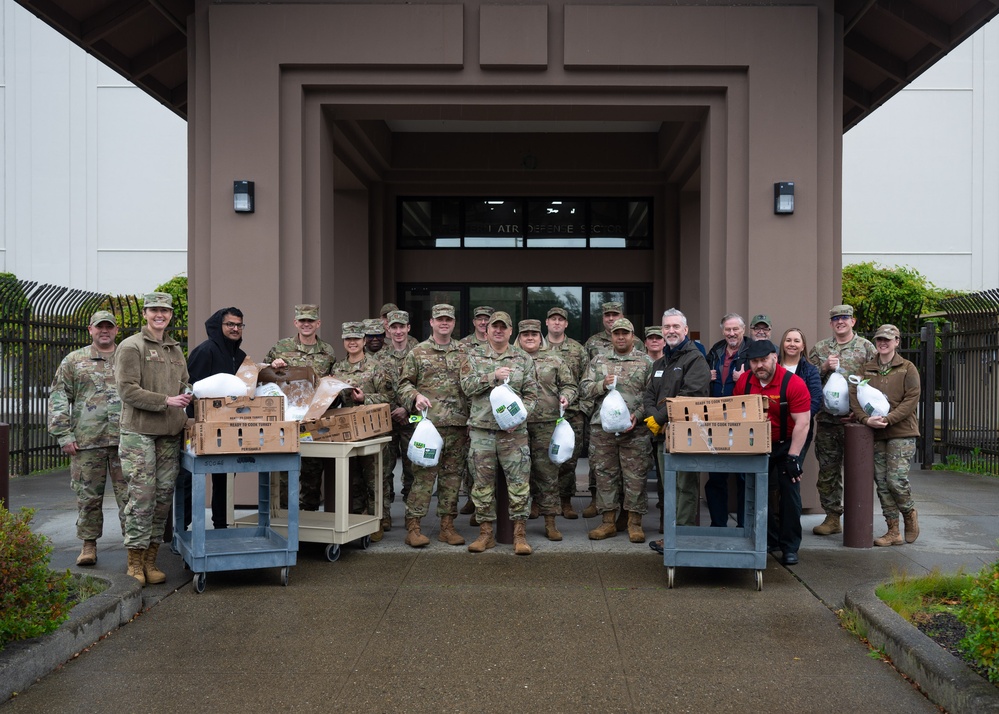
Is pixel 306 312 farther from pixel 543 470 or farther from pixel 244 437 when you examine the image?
pixel 543 470

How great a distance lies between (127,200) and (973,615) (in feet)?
107

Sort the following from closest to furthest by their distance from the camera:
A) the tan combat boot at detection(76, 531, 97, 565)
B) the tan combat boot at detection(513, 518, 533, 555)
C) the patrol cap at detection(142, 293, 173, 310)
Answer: the patrol cap at detection(142, 293, 173, 310) < the tan combat boot at detection(76, 531, 97, 565) < the tan combat boot at detection(513, 518, 533, 555)

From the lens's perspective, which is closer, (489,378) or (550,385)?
(489,378)

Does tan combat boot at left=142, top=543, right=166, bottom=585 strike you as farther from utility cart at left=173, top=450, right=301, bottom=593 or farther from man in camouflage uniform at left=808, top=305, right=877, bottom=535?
man in camouflage uniform at left=808, top=305, right=877, bottom=535

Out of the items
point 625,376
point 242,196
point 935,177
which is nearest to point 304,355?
point 242,196

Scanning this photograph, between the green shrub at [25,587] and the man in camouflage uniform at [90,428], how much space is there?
1630 mm

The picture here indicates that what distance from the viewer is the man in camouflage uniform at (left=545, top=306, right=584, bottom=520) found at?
8781 millimetres

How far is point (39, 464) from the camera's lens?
1193 cm

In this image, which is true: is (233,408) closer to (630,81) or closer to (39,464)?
(630,81)

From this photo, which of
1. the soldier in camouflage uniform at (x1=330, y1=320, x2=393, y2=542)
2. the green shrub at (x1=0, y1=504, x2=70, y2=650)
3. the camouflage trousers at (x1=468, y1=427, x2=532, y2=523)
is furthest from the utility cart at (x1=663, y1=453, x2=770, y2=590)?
the green shrub at (x1=0, y1=504, x2=70, y2=650)

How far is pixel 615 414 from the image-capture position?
7.17 m

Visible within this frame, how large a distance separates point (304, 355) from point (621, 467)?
3.03m

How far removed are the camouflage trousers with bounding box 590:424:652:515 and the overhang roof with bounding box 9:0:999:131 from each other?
16.7 feet

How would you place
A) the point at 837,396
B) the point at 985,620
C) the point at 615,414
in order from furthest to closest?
the point at 837,396
the point at 615,414
the point at 985,620
